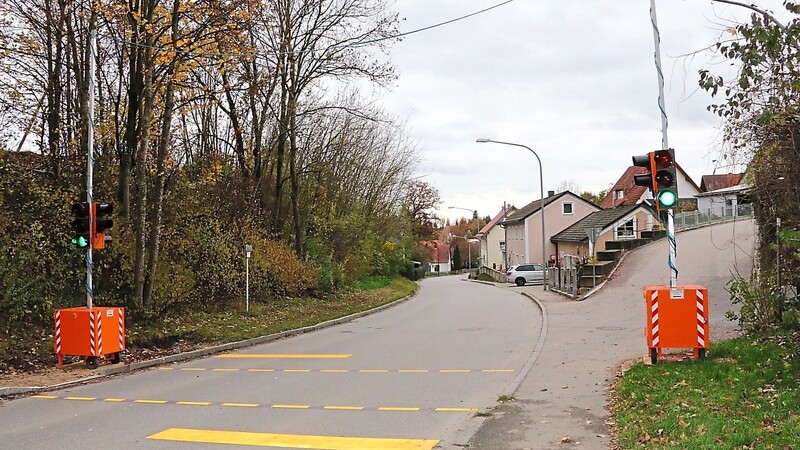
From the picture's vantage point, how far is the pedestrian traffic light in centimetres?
1138

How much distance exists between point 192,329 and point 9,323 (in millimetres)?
4687

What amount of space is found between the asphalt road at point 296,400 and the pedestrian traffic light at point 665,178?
386cm

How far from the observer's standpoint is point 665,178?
37.4 feet

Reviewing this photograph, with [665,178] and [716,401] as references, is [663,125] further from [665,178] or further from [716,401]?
[716,401]

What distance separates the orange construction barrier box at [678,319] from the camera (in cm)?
1105

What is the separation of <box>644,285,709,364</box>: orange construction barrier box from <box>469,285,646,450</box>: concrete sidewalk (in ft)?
3.49

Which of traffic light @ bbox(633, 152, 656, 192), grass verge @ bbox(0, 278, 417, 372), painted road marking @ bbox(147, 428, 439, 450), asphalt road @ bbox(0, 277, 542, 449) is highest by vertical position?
traffic light @ bbox(633, 152, 656, 192)

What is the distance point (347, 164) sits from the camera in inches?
1458

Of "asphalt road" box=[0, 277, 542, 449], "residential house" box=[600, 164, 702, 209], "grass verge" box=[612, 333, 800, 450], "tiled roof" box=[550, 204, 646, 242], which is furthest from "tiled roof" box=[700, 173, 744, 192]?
"residential house" box=[600, 164, 702, 209]

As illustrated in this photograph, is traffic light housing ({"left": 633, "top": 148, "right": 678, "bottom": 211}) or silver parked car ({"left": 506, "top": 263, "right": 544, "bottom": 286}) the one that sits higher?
traffic light housing ({"left": 633, "top": 148, "right": 678, "bottom": 211})

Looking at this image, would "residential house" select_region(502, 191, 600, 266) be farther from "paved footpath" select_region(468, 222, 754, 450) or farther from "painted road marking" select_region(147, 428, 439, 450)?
"painted road marking" select_region(147, 428, 439, 450)

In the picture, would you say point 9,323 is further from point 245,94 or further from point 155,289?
point 245,94

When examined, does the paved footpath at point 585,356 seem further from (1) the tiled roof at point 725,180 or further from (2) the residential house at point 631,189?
(2) the residential house at point 631,189

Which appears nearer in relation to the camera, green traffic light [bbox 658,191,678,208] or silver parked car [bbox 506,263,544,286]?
green traffic light [bbox 658,191,678,208]
